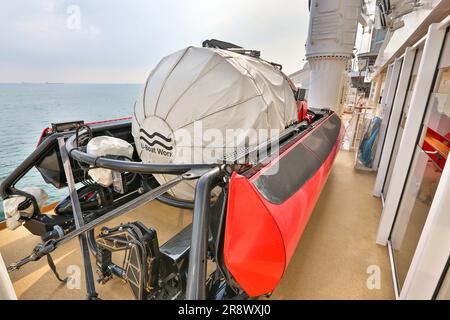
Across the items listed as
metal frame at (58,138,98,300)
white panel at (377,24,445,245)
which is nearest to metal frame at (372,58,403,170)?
white panel at (377,24,445,245)

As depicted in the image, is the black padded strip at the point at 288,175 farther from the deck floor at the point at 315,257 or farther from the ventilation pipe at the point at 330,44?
the ventilation pipe at the point at 330,44

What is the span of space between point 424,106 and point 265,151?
1270 millimetres

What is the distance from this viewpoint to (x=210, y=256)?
1.08 m

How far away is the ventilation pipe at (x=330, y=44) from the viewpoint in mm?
3809

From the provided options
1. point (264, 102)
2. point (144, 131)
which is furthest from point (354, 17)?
point (144, 131)

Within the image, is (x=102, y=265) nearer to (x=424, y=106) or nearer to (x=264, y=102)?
(x=264, y=102)

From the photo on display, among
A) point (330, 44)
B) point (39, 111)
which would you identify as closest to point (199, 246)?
point (39, 111)

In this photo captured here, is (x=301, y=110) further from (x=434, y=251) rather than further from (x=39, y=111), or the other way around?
(x=39, y=111)

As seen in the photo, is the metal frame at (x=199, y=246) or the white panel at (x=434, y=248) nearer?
the metal frame at (x=199, y=246)

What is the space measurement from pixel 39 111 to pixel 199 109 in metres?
3.45

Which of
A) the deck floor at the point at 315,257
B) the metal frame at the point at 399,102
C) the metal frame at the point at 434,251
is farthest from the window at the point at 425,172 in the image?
the metal frame at the point at 399,102

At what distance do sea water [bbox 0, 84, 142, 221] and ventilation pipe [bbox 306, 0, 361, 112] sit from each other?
344cm

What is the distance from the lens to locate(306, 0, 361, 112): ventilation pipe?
3809 millimetres

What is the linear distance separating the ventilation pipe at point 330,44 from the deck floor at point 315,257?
2.56 m
